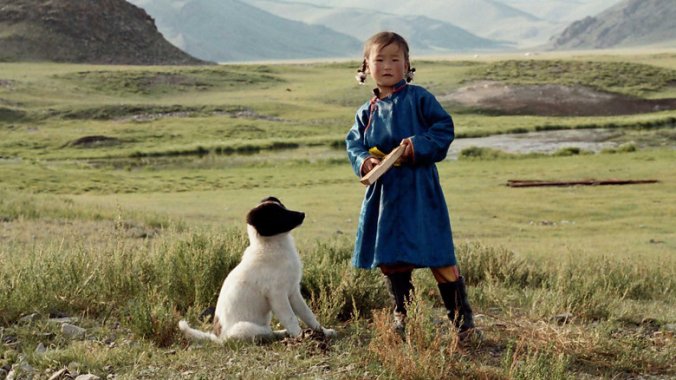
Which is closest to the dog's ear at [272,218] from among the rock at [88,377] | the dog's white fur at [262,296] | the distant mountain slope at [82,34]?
the dog's white fur at [262,296]

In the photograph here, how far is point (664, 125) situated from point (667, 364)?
1897 inches

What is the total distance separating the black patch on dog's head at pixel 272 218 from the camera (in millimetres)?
5875

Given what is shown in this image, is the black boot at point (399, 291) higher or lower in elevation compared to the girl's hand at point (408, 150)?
lower

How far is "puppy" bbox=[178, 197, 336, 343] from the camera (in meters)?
5.92

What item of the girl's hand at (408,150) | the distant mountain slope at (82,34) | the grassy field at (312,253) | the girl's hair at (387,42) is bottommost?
the grassy field at (312,253)

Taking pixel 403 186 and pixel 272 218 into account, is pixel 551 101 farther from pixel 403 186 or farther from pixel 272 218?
pixel 272 218

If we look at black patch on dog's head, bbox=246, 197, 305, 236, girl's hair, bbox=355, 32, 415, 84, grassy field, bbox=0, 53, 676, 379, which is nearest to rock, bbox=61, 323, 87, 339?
grassy field, bbox=0, 53, 676, 379

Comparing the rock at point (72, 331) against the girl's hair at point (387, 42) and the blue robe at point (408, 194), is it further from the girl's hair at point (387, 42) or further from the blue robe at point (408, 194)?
the girl's hair at point (387, 42)

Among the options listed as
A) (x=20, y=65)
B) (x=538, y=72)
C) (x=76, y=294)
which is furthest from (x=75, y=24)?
(x=76, y=294)

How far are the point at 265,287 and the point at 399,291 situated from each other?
106cm

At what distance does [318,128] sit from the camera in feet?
172

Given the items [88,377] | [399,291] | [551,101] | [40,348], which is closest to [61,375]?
[88,377]

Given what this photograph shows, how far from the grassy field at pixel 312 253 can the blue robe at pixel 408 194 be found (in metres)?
0.49

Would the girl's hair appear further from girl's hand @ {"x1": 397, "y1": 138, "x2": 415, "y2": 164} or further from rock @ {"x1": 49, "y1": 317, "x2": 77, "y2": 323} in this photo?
rock @ {"x1": 49, "y1": 317, "x2": 77, "y2": 323}
